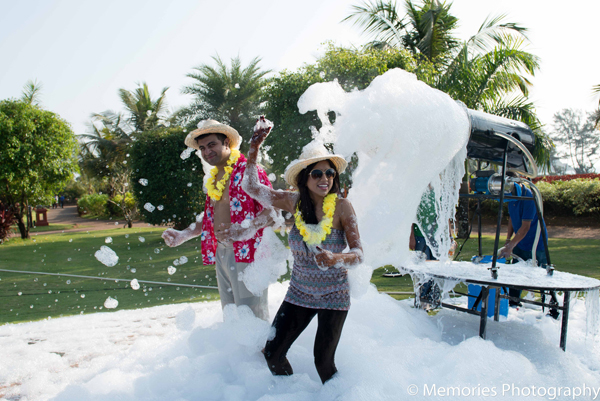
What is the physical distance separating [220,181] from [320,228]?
3.24ft

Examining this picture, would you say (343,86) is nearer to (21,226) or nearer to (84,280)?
(84,280)

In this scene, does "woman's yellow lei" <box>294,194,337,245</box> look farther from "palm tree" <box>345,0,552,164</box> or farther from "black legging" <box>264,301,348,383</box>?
"palm tree" <box>345,0,552,164</box>

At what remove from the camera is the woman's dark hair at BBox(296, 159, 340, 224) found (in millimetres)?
2629

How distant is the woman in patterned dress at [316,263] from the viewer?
2506 millimetres

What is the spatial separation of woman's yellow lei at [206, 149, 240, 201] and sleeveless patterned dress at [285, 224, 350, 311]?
0.83m

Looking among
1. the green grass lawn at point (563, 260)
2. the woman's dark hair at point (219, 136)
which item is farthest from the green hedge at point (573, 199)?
the woman's dark hair at point (219, 136)

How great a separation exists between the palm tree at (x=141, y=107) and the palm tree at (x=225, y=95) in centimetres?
861

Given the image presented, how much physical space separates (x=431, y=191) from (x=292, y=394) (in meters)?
2.54

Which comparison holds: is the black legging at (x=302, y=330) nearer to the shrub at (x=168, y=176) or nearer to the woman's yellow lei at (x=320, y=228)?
the woman's yellow lei at (x=320, y=228)

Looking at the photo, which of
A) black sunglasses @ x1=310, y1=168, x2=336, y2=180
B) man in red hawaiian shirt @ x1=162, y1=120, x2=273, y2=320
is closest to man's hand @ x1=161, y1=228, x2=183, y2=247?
man in red hawaiian shirt @ x1=162, y1=120, x2=273, y2=320

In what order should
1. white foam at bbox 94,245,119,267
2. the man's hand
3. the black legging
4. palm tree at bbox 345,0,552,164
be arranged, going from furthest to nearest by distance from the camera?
palm tree at bbox 345,0,552,164, white foam at bbox 94,245,119,267, the man's hand, the black legging

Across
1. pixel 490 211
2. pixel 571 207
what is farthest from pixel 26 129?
pixel 571 207

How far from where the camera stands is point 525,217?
4.68 metres

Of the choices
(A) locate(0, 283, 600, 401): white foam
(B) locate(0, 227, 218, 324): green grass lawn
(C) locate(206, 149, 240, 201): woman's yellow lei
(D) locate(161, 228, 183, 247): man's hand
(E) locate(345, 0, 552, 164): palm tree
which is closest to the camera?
(A) locate(0, 283, 600, 401): white foam
